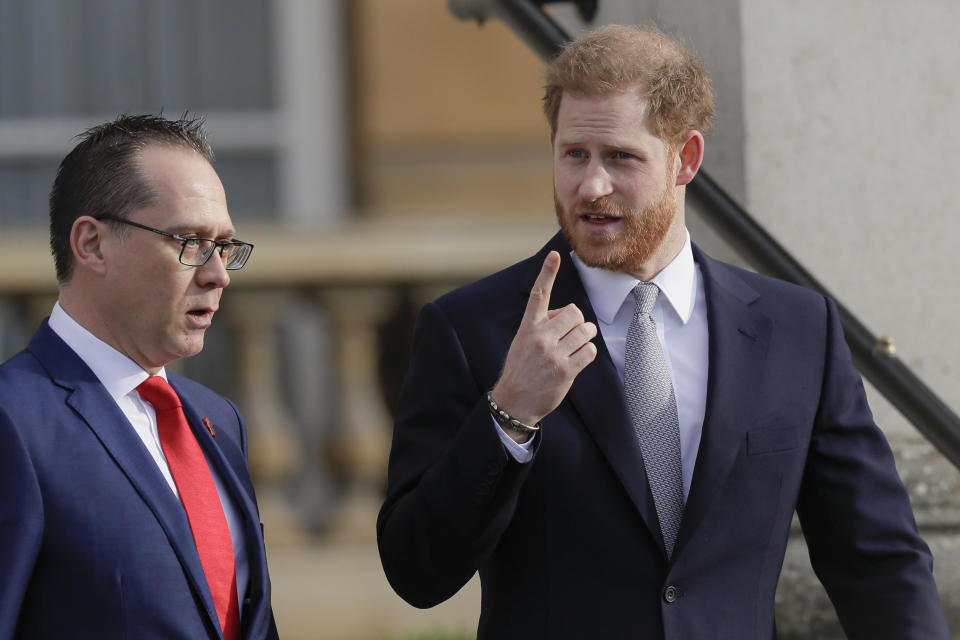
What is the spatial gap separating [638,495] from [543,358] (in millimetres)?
288

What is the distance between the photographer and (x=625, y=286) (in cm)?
259

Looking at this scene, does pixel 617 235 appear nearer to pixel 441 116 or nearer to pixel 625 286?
pixel 625 286

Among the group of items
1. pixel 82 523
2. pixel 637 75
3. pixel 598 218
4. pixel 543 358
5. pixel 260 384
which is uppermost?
pixel 637 75

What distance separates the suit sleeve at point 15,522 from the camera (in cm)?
219

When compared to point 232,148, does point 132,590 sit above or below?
below

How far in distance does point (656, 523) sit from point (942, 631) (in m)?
0.52

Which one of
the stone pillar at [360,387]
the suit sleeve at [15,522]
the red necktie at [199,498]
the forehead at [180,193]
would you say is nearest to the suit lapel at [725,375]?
the red necktie at [199,498]

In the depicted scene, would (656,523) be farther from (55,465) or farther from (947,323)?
(947,323)

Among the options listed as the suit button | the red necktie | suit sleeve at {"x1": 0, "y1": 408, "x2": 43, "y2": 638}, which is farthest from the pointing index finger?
suit sleeve at {"x1": 0, "y1": 408, "x2": 43, "y2": 638}

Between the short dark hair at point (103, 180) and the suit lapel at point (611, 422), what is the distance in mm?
716

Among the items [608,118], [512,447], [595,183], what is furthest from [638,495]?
[608,118]

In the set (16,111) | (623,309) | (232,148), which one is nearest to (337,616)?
(232,148)

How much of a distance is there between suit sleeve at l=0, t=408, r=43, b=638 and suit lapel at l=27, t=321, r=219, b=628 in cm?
13

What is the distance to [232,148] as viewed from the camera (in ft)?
24.3
